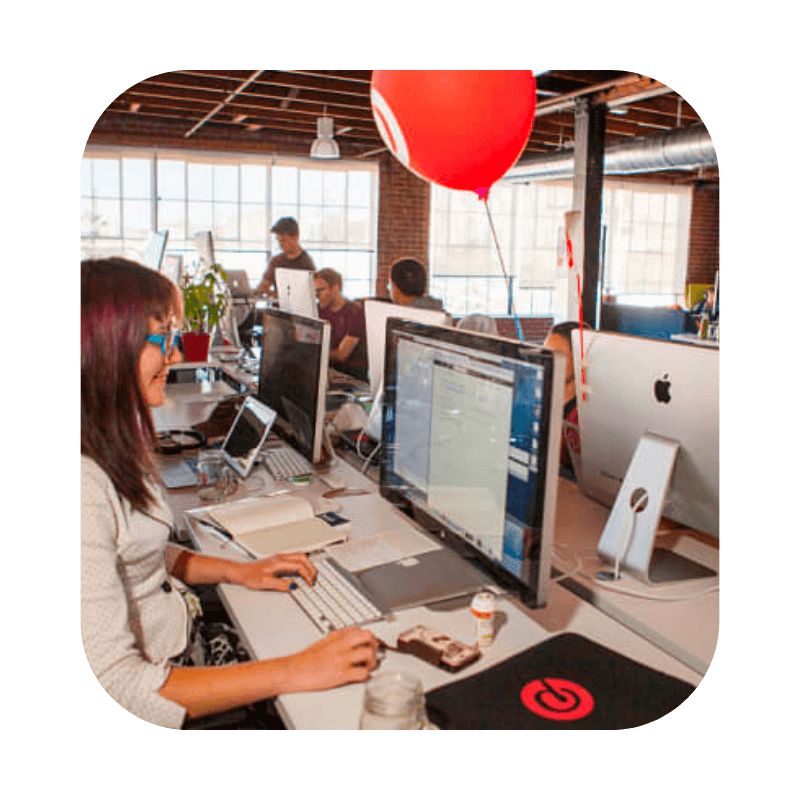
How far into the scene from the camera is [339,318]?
469 centimetres

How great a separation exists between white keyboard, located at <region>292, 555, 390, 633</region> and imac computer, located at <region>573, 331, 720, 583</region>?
555 millimetres

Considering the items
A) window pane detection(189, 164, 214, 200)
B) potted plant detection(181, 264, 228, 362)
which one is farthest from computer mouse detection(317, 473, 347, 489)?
window pane detection(189, 164, 214, 200)

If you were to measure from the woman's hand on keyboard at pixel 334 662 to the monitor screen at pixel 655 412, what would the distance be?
31.0 inches

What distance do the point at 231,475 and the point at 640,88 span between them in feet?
15.5

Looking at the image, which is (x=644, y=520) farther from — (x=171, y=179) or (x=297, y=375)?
(x=171, y=179)

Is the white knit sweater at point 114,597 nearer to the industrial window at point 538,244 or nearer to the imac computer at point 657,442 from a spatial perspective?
the imac computer at point 657,442

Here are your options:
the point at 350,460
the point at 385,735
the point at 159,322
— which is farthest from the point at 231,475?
the point at 385,735

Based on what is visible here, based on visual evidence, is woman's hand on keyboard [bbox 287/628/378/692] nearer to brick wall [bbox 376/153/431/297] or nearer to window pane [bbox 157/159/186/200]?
window pane [bbox 157/159/186/200]

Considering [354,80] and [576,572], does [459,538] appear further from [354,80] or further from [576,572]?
[354,80]

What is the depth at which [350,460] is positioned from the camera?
2.50 metres

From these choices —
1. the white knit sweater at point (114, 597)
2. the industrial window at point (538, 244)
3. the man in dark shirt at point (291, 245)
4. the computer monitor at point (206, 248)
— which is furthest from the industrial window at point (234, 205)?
the white knit sweater at point (114, 597)

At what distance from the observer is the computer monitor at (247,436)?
2273 mm

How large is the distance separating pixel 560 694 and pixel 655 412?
73 centimetres

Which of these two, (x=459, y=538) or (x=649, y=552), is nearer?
(x=459, y=538)
